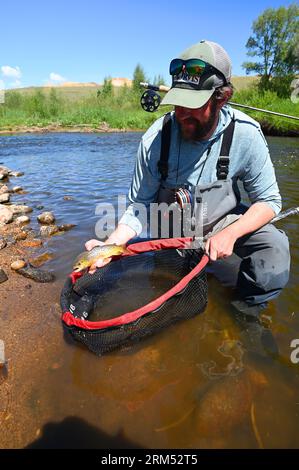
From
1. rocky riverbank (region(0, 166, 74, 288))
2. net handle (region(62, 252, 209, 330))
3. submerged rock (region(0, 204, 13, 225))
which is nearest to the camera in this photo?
net handle (region(62, 252, 209, 330))

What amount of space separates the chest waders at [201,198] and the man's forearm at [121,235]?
1.74ft

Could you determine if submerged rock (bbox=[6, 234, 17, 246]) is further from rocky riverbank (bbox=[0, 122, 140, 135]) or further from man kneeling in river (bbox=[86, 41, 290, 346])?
rocky riverbank (bbox=[0, 122, 140, 135])

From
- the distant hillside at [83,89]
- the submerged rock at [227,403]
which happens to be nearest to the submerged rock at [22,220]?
the submerged rock at [227,403]

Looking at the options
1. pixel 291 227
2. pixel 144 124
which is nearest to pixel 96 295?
pixel 291 227

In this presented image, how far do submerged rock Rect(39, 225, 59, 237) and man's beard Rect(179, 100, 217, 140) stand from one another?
3220 millimetres

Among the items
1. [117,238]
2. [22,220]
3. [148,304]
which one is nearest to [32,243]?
[22,220]

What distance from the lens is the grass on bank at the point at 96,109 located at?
105 feet

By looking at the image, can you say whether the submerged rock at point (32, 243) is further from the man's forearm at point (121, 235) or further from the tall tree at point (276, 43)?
the tall tree at point (276, 43)

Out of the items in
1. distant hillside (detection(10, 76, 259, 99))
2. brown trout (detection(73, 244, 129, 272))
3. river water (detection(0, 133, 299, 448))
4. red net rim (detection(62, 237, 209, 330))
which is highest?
distant hillside (detection(10, 76, 259, 99))

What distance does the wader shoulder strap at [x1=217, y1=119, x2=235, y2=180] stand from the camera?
2838mm

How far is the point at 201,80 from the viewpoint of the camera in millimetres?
2506

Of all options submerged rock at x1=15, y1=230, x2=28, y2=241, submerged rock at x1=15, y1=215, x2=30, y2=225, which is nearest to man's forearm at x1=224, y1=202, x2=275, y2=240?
submerged rock at x1=15, y1=230, x2=28, y2=241

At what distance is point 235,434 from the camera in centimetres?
206

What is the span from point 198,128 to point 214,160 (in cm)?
38
